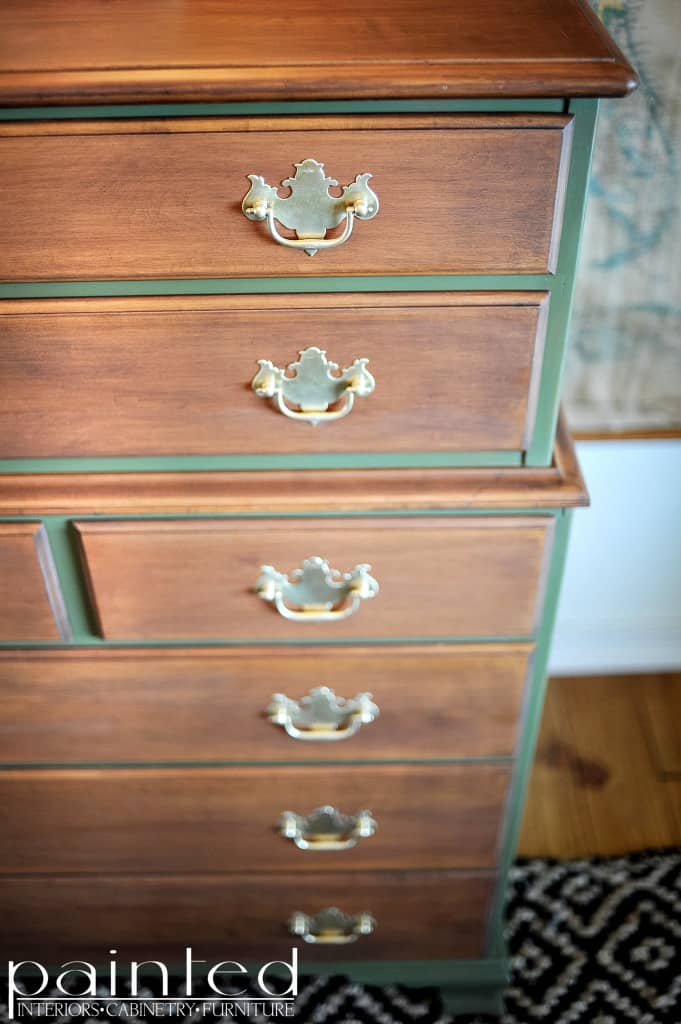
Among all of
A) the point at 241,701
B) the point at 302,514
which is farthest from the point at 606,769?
the point at 302,514

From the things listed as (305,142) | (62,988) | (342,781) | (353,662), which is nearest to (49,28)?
(305,142)

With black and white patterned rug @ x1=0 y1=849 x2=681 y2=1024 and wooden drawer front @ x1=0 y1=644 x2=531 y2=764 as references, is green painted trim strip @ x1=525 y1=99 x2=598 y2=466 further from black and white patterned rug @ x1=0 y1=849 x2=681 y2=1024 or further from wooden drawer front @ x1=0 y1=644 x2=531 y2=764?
black and white patterned rug @ x1=0 y1=849 x2=681 y2=1024

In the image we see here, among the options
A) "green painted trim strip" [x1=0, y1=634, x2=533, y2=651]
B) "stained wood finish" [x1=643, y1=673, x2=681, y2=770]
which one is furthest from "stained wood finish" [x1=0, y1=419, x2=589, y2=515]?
"stained wood finish" [x1=643, y1=673, x2=681, y2=770]

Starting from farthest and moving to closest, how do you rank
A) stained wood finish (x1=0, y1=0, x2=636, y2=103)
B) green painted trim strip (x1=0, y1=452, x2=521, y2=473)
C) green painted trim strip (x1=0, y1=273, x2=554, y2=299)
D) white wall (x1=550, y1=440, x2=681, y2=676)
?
white wall (x1=550, y1=440, x2=681, y2=676) < green painted trim strip (x1=0, y1=452, x2=521, y2=473) < green painted trim strip (x1=0, y1=273, x2=554, y2=299) < stained wood finish (x1=0, y1=0, x2=636, y2=103)

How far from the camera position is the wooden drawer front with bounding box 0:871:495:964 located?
1.17 meters

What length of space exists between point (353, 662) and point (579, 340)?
0.65m

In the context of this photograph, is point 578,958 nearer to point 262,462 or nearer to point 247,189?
point 262,462

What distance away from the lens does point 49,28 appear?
0.74m

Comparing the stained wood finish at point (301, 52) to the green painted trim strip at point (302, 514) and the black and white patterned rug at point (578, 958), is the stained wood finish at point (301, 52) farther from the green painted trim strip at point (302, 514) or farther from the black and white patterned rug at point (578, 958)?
the black and white patterned rug at point (578, 958)

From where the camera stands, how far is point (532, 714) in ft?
3.37

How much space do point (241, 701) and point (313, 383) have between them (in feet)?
1.24

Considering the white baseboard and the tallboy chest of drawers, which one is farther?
the white baseboard

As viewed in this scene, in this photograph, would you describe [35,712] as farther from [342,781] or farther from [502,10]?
[502,10]

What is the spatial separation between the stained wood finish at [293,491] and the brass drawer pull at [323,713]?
238mm
